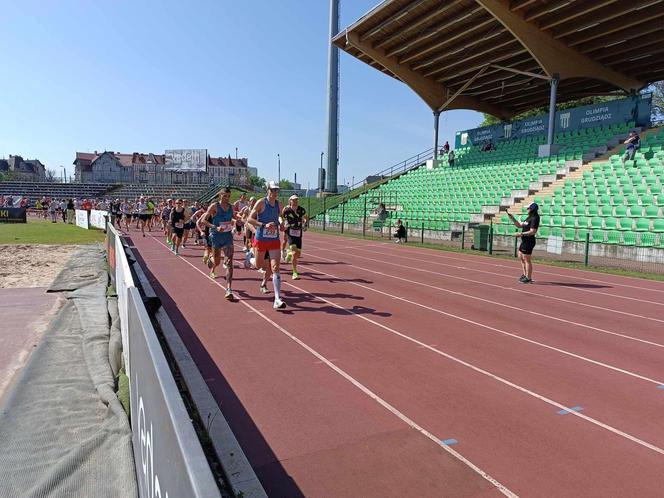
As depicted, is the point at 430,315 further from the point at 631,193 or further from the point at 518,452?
the point at 631,193

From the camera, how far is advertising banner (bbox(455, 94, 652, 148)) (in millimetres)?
→ 28328

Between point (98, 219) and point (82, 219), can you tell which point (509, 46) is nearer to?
point (98, 219)

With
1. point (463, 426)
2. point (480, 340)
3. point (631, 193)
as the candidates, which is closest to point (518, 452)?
point (463, 426)

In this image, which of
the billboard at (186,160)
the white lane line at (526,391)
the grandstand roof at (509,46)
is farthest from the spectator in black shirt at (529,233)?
the billboard at (186,160)

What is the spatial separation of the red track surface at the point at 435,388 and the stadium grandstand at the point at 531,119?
37.4ft

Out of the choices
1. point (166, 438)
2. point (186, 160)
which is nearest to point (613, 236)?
point (166, 438)

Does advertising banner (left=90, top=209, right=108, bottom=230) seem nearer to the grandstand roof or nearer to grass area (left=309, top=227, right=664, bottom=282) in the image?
grass area (left=309, top=227, right=664, bottom=282)

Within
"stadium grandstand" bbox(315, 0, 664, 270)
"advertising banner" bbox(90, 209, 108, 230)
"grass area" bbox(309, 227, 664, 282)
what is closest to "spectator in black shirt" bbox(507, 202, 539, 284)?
"grass area" bbox(309, 227, 664, 282)

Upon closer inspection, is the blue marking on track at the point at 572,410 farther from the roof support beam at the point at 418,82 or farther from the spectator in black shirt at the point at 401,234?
the roof support beam at the point at 418,82

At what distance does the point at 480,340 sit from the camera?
6703 millimetres

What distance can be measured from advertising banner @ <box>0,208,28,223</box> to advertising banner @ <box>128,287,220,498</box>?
3748 cm

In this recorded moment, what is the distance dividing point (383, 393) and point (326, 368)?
908 mm

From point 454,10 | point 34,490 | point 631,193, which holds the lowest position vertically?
point 34,490

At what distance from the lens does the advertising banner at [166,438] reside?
1.43m
